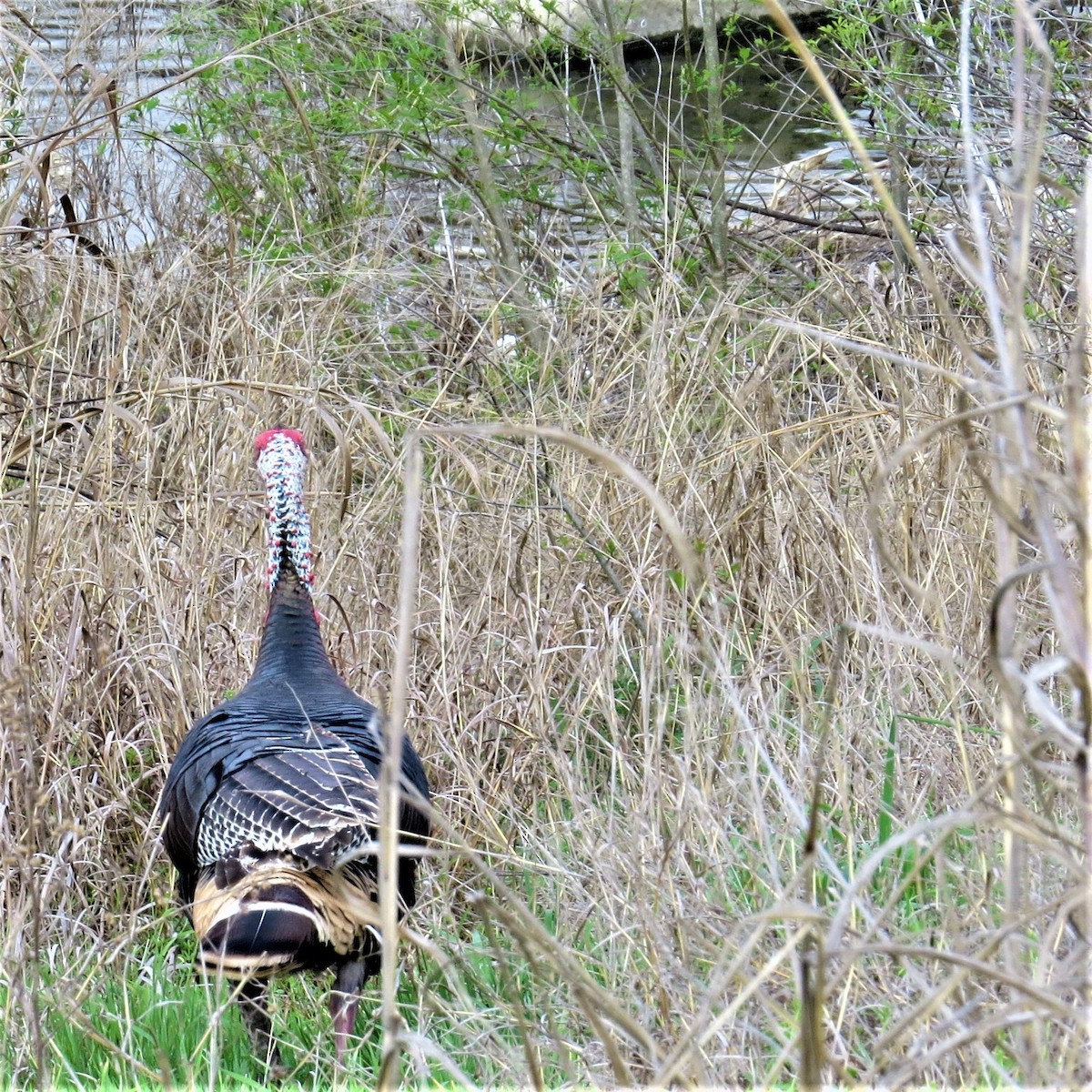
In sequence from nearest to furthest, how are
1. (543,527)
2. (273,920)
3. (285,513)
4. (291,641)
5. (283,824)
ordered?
1. (273,920)
2. (283,824)
3. (291,641)
4. (285,513)
5. (543,527)

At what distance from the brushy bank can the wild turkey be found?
0.18 meters

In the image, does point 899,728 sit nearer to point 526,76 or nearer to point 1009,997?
point 1009,997

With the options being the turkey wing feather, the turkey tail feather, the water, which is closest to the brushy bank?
the water

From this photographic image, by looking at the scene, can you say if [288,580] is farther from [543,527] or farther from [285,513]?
[543,527]

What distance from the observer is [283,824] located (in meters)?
3.07

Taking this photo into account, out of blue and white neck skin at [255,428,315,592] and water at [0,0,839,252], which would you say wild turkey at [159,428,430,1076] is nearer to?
blue and white neck skin at [255,428,315,592]

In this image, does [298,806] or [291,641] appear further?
[291,641]

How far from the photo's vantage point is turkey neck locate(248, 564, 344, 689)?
153 inches

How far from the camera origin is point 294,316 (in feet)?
16.9

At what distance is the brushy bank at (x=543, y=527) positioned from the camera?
8.61 ft

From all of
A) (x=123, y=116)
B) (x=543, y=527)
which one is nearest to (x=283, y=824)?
(x=543, y=527)

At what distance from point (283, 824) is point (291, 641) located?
Result: 94cm

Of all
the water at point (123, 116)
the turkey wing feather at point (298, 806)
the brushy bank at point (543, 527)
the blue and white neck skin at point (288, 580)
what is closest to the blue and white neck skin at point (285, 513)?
the blue and white neck skin at point (288, 580)

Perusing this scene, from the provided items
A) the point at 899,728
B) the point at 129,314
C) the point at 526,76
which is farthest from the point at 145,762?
the point at 526,76
